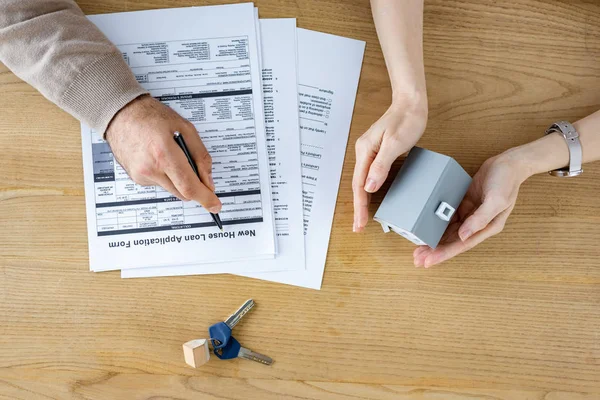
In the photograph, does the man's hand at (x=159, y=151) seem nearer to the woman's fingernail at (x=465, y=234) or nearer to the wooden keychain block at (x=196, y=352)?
the wooden keychain block at (x=196, y=352)

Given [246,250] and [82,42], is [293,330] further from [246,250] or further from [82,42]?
[82,42]

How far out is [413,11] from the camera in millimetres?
796

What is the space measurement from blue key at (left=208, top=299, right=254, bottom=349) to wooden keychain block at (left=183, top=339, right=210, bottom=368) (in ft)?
0.05

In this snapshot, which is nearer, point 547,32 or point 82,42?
point 82,42

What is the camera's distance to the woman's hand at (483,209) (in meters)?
0.75

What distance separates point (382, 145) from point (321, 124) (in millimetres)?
152

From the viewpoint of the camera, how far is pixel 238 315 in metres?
0.83

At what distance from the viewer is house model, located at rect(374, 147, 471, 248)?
0.71m

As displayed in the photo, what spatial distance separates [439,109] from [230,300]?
1.62ft

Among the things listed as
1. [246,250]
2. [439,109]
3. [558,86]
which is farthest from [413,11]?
[246,250]

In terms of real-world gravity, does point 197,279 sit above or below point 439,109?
below

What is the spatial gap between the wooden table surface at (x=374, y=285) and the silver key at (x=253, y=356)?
1 centimetres

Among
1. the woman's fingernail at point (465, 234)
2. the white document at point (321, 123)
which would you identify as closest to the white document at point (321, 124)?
the white document at point (321, 123)

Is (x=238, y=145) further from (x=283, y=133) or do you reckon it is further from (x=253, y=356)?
(x=253, y=356)
